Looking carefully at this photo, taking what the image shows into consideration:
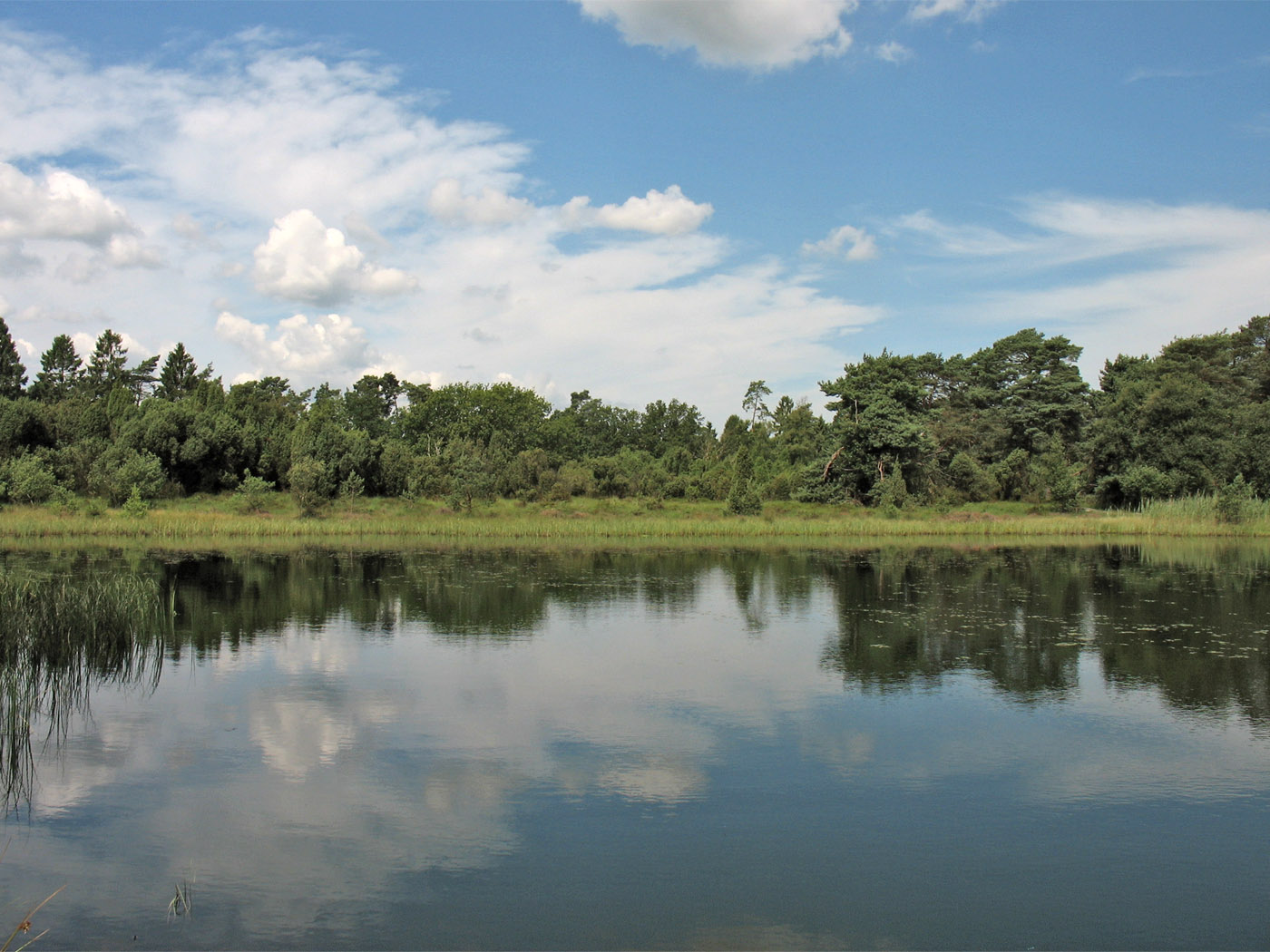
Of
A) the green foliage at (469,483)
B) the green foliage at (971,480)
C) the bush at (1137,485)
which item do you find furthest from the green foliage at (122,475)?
the bush at (1137,485)

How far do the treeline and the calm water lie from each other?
2671 centimetres

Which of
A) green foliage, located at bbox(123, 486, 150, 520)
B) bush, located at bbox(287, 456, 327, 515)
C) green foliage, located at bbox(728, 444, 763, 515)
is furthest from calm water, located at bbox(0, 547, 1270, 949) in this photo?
green foliage, located at bbox(728, 444, 763, 515)

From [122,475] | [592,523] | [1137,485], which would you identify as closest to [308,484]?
[122,475]

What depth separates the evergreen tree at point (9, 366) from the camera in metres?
62.2

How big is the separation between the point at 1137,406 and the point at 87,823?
45636mm

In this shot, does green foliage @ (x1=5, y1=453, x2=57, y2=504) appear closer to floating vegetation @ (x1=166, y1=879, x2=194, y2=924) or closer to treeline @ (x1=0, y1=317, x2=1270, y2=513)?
treeline @ (x1=0, y1=317, x2=1270, y2=513)

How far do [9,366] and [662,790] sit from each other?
7198 cm

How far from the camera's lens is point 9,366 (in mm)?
63906

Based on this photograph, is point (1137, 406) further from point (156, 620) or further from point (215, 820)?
point (215, 820)

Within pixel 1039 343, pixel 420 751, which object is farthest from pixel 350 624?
pixel 1039 343

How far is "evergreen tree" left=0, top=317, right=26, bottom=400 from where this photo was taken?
204 feet

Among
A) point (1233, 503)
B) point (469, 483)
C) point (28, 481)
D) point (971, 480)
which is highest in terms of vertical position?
point (28, 481)

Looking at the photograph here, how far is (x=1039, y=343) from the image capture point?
52938 millimetres

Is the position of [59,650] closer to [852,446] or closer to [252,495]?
[252,495]
